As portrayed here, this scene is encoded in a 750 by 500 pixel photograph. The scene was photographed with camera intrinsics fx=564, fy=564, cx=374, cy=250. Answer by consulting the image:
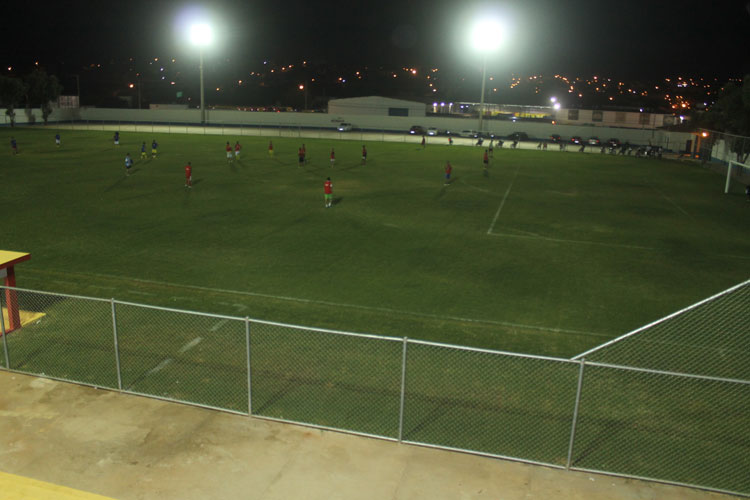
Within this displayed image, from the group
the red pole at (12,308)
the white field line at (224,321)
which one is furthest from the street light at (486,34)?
the red pole at (12,308)

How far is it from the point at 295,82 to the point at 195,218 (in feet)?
528

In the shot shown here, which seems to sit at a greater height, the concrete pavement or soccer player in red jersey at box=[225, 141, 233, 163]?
soccer player in red jersey at box=[225, 141, 233, 163]

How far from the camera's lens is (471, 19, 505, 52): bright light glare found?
2410 inches

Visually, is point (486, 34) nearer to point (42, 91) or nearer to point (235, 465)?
point (42, 91)

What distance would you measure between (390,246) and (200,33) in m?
60.7

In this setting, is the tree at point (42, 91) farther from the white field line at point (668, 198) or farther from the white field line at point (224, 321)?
the white field line at point (224, 321)

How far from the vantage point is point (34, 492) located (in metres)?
5.97

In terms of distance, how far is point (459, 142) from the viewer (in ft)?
233

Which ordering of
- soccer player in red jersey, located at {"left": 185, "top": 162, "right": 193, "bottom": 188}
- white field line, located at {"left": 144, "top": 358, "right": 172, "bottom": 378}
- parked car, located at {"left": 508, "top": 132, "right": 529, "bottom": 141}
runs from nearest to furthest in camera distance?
white field line, located at {"left": 144, "top": 358, "right": 172, "bottom": 378} < soccer player in red jersey, located at {"left": 185, "top": 162, "right": 193, "bottom": 188} < parked car, located at {"left": 508, "top": 132, "right": 529, "bottom": 141}

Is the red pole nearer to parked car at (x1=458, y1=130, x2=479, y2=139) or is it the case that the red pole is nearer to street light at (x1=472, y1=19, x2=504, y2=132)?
street light at (x1=472, y1=19, x2=504, y2=132)

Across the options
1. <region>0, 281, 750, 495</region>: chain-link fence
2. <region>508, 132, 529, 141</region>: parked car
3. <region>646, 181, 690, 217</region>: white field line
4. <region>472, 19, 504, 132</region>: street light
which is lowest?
<region>0, 281, 750, 495</region>: chain-link fence

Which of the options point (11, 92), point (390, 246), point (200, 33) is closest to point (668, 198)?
point (390, 246)

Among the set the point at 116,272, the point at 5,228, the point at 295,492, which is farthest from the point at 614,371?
the point at 5,228

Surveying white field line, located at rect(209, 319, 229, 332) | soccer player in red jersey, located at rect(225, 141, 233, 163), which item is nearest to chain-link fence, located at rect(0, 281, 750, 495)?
white field line, located at rect(209, 319, 229, 332)
